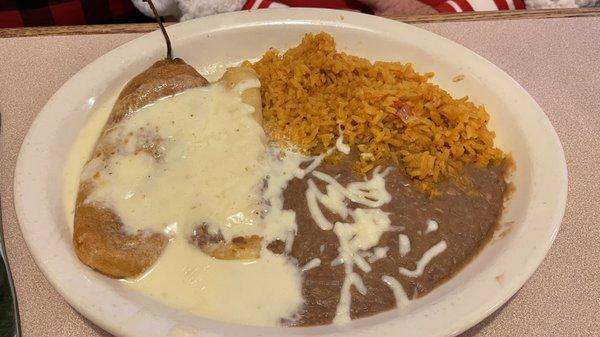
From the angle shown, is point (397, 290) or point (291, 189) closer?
point (397, 290)

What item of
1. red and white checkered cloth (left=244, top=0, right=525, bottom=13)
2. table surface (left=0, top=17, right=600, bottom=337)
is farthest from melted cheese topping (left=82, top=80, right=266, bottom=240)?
red and white checkered cloth (left=244, top=0, right=525, bottom=13)

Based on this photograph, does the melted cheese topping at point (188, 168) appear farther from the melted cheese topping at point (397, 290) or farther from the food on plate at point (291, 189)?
the melted cheese topping at point (397, 290)

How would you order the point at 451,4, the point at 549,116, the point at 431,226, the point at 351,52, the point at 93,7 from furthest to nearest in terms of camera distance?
the point at 93,7 → the point at 451,4 → the point at 351,52 → the point at 549,116 → the point at 431,226

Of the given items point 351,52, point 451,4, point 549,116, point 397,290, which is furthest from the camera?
point 451,4

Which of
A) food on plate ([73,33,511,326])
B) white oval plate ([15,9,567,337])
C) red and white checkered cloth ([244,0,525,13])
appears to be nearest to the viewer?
white oval plate ([15,9,567,337])

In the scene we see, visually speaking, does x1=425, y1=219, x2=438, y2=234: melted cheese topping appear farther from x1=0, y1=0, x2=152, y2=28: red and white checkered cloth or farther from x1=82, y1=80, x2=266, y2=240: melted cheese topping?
x1=0, y1=0, x2=152, y2=28: red and white checkered cloth

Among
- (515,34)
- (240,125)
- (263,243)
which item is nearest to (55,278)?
(263,243)

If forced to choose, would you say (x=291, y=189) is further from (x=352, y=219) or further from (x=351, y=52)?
(x=351, y=52)

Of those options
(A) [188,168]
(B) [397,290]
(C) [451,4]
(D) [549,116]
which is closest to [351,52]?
(C) [451,4]
